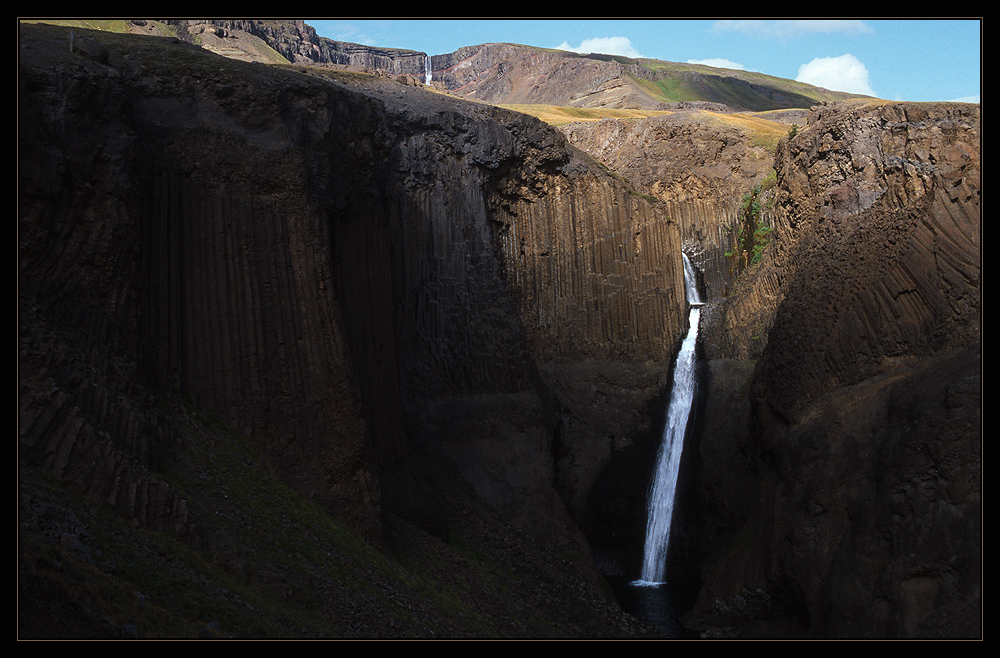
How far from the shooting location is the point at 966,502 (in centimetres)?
1662

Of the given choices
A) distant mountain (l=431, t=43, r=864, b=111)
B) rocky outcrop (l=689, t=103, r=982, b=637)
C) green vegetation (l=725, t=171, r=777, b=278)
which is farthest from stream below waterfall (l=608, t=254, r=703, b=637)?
distant mountain (l=431, t=43, r=864, b=111)

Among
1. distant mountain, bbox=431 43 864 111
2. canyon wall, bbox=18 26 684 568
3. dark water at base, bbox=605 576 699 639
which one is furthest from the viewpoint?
distant mountain, bbox=431 43 864 111

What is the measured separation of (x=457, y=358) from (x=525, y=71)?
8927 cm

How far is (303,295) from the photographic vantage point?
742 inches

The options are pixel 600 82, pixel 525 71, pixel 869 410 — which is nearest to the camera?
pixel 869 410

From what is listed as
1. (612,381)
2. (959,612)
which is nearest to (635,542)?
(612,381)

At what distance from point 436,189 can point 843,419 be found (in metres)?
15.6

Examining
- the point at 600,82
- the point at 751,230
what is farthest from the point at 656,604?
the point at 600,82

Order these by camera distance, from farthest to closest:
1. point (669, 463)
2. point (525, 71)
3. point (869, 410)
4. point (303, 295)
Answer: point (525, 71), point (669, 463), point (869, 410), point (303, 295)

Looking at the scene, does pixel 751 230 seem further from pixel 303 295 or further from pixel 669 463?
pixel 303 295

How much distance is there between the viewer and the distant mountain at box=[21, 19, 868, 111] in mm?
77938

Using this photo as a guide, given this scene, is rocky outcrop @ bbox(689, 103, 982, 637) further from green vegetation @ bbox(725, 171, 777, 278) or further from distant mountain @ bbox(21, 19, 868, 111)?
distant mountain @ bbox(21, 19, 868, 111)

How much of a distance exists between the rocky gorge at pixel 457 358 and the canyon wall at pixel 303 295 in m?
0.08

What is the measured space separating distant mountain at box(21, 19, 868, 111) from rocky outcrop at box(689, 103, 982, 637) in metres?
52.7
